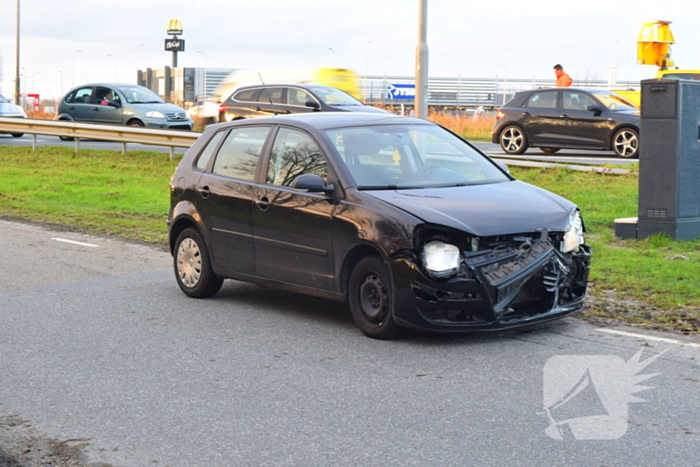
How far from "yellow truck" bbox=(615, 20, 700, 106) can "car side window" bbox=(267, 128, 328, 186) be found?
603 inches

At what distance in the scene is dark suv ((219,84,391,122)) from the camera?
2186cm

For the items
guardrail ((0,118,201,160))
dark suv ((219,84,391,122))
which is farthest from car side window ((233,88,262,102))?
guardrail ((0,118,201,160))

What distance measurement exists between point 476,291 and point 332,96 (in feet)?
→ 53.4

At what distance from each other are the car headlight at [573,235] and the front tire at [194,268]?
3.00 meters

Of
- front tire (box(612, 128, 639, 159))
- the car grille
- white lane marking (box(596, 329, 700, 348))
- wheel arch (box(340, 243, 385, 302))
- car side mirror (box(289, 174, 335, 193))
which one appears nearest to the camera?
white lane marking (box(596, 329, 700, 348))

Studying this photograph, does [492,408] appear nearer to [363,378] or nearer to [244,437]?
[363,378]

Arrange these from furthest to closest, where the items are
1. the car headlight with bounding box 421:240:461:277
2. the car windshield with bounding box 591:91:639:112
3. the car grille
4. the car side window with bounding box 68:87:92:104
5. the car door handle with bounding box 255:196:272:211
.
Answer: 1. the car side window with bounding box 68:87:92:104
2. the car grille
3. the car windshield with bounding box 591:91:639:112
4. the car door handle with bounding box 255:196:272:211
5. the car headlight with bounding box 421:240:461:277

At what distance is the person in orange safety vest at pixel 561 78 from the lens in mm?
23875

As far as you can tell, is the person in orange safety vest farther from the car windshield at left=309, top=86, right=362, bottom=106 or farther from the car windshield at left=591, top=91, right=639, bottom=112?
the car windshield at left=309, top=86, right=362, bottom=106

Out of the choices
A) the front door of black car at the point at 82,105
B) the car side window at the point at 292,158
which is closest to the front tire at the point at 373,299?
the car side window at the point at 292,158

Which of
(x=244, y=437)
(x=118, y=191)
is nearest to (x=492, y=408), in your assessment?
(x=244, y=437)

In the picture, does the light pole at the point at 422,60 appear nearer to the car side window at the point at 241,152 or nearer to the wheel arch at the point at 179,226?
the wheel arch at the point at 179,226

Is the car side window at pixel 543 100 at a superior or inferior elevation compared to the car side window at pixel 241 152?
superior

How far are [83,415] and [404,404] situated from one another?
1.68m
